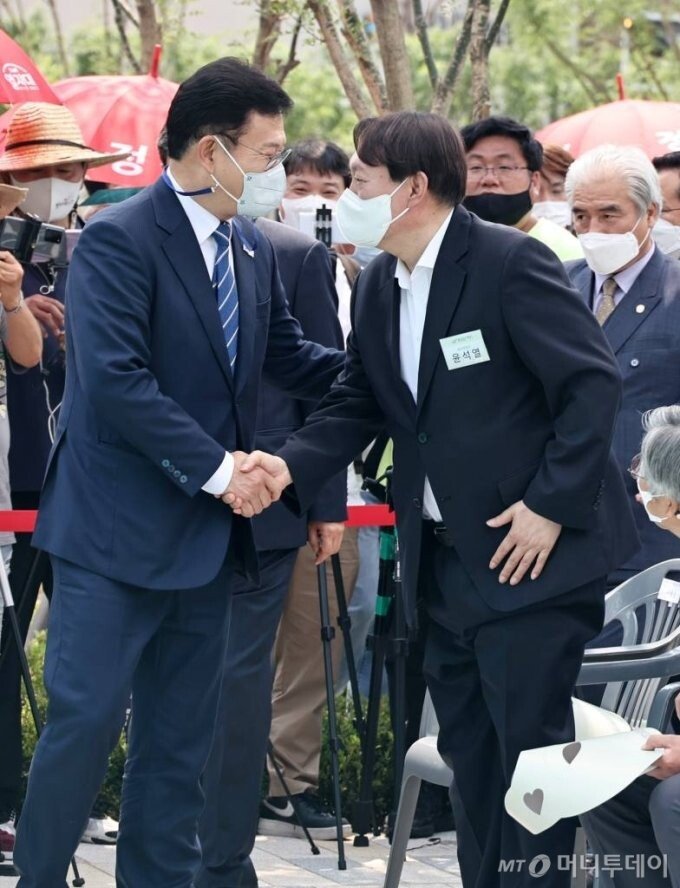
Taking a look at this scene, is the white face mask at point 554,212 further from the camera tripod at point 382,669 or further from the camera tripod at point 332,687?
the camera tripod at point 332,687

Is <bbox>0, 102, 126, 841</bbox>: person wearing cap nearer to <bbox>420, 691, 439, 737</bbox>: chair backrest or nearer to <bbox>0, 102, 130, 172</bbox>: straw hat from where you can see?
<bbox>0, 102, 130, 172</bbox>: straw hat

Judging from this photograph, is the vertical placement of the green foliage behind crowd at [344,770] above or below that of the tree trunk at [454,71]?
below

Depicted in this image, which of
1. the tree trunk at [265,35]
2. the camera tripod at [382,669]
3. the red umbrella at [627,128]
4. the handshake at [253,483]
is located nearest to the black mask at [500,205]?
the camera tripod at [382,669]

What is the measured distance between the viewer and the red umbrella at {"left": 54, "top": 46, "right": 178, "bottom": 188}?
8.95 meters

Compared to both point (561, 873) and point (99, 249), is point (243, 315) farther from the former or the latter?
point (561, 873)

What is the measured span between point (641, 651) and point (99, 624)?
4.81 ft

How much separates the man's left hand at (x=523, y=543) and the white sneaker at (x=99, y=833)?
2.24m

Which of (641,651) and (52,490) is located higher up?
(52,490)

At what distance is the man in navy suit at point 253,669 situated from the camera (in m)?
4.85

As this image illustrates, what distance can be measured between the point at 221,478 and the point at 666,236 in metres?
3.17

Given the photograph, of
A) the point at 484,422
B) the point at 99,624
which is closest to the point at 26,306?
the point at 99,624

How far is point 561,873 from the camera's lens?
4.09 metres

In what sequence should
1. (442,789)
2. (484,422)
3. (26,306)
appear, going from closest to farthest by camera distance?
(484,422) < (26,306) < (442,789)

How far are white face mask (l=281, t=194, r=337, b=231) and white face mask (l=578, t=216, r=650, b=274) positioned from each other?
1510mm
